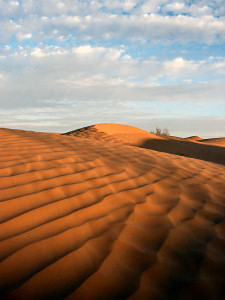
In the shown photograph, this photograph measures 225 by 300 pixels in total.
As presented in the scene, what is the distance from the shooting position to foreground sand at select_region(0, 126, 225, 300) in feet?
4.42

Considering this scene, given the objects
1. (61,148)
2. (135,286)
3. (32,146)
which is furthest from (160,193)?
(32,146)

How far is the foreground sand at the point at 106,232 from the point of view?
135 centimetres

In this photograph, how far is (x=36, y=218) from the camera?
6.39 ft

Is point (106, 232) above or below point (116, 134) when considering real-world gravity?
below

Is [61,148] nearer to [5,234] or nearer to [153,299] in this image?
[5,234]

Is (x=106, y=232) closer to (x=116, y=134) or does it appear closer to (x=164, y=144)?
(x=164, y=144)

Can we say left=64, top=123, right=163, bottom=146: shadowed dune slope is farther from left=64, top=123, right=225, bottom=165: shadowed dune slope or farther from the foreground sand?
the foreground sand

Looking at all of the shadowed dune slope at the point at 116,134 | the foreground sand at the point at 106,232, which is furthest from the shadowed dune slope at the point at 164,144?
the foreground sand at the point at 106,232

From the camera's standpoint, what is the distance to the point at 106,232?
1.85m

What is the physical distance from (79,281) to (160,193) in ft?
4.91

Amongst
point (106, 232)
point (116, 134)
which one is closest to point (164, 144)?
point (116, 134)

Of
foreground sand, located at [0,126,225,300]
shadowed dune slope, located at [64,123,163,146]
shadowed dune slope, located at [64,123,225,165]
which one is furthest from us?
shadowed dune slope, located at [64,123,163,146]

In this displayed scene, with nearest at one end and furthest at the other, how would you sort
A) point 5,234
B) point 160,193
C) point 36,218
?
point 5,234 < point 36,218 < point 160,193

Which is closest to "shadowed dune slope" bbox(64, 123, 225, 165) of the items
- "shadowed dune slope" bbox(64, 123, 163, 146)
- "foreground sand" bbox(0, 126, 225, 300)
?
"shadowed dune slope" bbox(64, 123, 163, 146)
